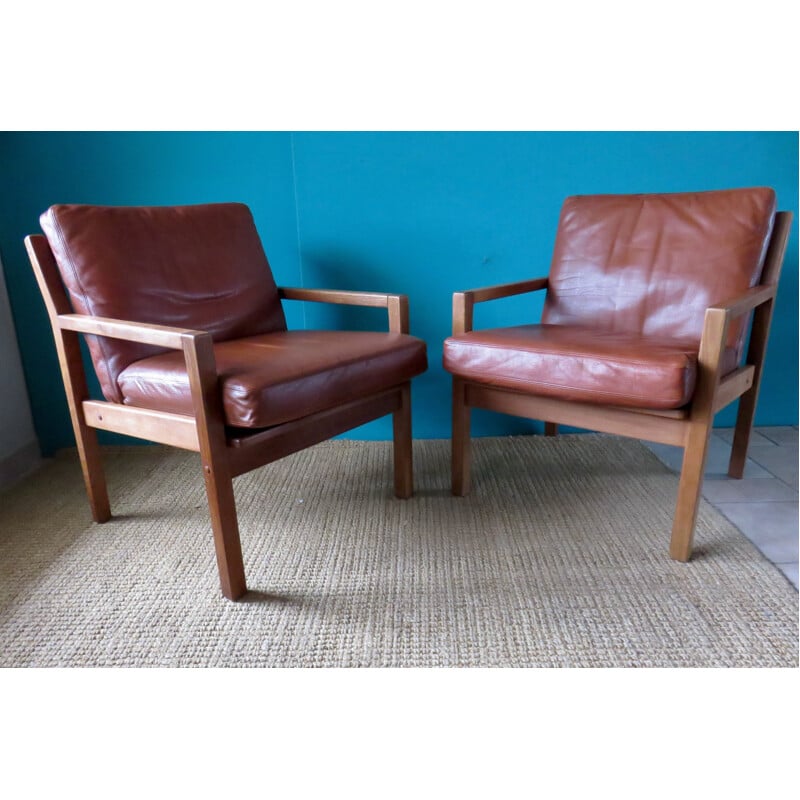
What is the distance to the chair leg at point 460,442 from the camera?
1810 mm

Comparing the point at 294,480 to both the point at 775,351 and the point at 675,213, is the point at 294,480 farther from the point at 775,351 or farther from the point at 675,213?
the point at 775,351

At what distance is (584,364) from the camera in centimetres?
148

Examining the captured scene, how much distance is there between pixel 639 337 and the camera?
171 cm

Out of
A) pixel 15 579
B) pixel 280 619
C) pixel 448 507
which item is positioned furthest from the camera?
pixel 448 507

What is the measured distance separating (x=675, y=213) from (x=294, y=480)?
4.88 ft

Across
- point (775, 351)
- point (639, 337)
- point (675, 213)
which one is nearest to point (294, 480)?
point (639, 337)

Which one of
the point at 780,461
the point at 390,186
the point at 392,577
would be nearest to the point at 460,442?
the point at 392,577

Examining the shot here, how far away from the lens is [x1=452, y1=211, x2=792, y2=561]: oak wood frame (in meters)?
1.41

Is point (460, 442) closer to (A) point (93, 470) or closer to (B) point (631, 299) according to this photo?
(B) point (631, 299)

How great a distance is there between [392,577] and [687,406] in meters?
0.81

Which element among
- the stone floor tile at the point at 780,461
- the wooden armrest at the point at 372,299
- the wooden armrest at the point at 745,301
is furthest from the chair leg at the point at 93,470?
the stone floor tile at the point at 780,461

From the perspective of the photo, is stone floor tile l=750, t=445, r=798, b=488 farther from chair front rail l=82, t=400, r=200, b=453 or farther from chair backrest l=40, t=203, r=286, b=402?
chair front rail l=82, t=400, r=200, b=453

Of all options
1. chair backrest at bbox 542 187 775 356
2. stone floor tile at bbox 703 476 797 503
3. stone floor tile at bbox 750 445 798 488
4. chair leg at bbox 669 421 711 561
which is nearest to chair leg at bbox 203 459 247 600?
chair leg at bbox 669 421 711 561

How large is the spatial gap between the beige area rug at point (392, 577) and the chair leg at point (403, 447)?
0.18 ft
